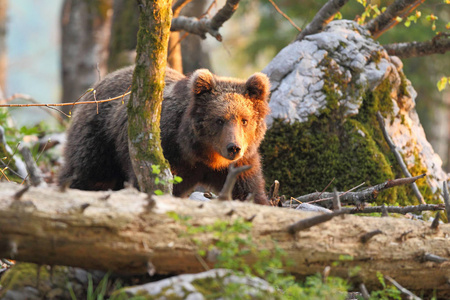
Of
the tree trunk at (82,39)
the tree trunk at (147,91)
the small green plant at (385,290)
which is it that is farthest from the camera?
the tree trunk at (82,39)

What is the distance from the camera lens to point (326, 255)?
3.09m

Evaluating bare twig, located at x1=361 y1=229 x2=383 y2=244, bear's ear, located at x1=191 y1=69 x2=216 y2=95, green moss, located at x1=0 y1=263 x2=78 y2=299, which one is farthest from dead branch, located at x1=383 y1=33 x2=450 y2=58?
green moss, located at x1=0 y1=263 x2=78 y2=299

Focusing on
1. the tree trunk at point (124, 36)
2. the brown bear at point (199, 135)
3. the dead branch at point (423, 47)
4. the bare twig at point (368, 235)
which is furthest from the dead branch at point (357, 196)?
the tree trunk at point (124, 36)

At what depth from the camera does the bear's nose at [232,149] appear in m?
4.85

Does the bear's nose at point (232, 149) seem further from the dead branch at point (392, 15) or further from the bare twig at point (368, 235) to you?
the dead branch at point (392, 15)

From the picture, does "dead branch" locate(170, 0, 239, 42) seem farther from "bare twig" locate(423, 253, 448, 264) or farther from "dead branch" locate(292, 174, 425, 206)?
"bare twig" locate(423, 253, 448, 264)

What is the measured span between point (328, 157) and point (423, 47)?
237 centimetres

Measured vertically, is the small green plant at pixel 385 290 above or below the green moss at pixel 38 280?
above

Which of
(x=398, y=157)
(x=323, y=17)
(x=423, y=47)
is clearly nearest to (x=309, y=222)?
(x=398, y=157)

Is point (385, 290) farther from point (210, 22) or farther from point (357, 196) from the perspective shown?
point (210, 22)

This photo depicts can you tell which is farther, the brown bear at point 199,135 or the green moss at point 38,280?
the brown bear at point 199,135

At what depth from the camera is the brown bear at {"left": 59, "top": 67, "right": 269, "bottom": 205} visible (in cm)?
518

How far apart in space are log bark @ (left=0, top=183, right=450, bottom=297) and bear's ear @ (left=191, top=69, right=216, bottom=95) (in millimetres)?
2375

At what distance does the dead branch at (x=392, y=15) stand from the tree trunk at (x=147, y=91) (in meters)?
3.87
